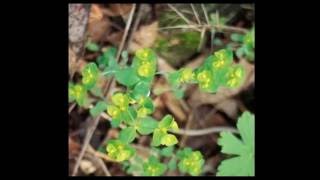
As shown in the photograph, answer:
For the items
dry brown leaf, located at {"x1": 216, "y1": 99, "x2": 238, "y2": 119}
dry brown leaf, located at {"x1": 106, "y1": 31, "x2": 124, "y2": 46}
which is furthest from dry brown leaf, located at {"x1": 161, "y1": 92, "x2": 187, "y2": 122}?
dry brown leaf, located at {"x1": 106, "y1": 31, "x2": 124, "y2": 46}

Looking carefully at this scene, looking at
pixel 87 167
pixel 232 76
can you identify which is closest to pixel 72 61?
pixel 87 167

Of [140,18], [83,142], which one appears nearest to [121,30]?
[140,18]

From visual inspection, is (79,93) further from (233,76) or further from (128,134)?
(233,76)

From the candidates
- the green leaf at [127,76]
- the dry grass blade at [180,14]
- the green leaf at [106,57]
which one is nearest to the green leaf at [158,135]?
the green leaf at [127,76]

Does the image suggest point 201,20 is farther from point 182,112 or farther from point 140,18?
point 182,112

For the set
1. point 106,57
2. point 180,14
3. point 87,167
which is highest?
point 180,14
